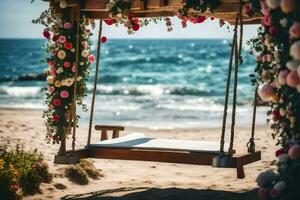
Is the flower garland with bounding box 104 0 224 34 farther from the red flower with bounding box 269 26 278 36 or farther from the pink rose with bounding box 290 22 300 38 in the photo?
the pink rose with bounding box 290 22 300 38

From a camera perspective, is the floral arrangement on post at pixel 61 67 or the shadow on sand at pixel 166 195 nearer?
the shadow on sand at pixel 166 195

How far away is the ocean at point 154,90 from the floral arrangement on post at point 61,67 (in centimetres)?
935

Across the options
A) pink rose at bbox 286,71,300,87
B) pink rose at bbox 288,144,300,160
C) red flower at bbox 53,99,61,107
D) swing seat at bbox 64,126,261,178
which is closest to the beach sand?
swing seat at bbox 64,126,261,178

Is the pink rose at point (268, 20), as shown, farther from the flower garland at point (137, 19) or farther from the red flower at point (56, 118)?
the red flower at point (56, 118)

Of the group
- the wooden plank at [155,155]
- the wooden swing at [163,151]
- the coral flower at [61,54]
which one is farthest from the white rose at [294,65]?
the coral flower at [61,54]

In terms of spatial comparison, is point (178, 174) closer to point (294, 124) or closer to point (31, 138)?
point (31, 138)

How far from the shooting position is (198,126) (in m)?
17.8

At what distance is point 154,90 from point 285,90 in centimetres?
3031

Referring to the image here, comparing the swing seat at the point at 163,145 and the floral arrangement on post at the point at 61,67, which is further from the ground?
the floral arrangement on post at the point at 61,67

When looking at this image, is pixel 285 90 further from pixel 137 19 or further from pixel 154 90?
pixel 154 90

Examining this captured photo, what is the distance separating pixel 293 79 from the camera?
14.7 feet

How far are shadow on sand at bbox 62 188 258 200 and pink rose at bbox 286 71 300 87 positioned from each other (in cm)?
294

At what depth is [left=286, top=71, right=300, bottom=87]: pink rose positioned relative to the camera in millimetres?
4465

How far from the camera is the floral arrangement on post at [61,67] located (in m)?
8.17
